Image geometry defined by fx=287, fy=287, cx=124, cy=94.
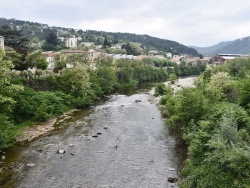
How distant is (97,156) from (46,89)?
27.9 metres

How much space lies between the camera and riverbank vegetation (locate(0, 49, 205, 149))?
30.5 meters

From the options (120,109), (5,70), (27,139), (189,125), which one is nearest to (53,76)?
(120,109)

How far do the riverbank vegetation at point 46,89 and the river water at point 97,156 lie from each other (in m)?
3.25

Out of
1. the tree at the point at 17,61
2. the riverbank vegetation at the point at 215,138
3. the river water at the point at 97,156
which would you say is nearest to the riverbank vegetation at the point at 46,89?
the tree at the point at 17,61

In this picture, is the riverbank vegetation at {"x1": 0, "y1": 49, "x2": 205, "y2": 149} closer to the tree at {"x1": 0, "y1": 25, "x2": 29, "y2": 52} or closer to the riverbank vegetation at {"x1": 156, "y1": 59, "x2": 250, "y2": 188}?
the riverbank vegetation at {"x1": 156, "y1": 59, "x2": 250, "y2": 188}

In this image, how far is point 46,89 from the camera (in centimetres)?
5228

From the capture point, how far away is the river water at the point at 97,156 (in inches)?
893

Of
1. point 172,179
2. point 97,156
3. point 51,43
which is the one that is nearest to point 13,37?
point 51,43

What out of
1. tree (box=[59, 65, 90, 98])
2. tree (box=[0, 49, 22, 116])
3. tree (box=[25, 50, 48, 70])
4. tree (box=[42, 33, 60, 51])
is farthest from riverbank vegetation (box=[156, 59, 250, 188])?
tree (box=[42, 33, 60, 51])

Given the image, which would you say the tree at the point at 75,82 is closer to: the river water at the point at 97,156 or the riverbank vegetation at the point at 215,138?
the river water at the point at 97,156

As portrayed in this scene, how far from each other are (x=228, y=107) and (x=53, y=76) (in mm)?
36843

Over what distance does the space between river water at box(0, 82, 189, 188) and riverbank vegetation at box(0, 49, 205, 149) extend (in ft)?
10.7

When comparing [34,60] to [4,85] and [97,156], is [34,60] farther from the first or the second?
[97,156]

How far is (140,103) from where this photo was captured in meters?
55.4
